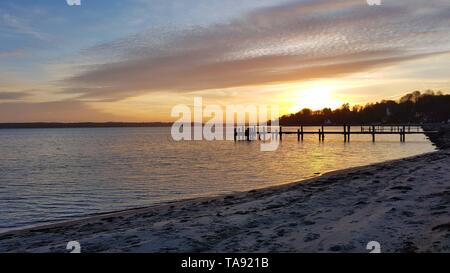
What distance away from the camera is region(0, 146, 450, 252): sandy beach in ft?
24.0

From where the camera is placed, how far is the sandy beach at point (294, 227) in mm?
7324

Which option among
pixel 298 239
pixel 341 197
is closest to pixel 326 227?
pixel 298 239

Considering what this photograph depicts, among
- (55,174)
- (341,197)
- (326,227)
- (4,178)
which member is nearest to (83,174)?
(55,174)

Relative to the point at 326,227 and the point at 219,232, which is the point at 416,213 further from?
the point at 219,232

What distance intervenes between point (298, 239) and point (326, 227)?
1120 mm

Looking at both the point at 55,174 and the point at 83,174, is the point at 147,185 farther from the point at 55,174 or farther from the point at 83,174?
the point at 55,174

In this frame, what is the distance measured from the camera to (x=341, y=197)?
12453 millimetres

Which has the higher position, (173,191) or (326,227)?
(326,227)

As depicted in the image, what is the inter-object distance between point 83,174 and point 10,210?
1536 centimetres

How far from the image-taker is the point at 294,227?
8.80 m
